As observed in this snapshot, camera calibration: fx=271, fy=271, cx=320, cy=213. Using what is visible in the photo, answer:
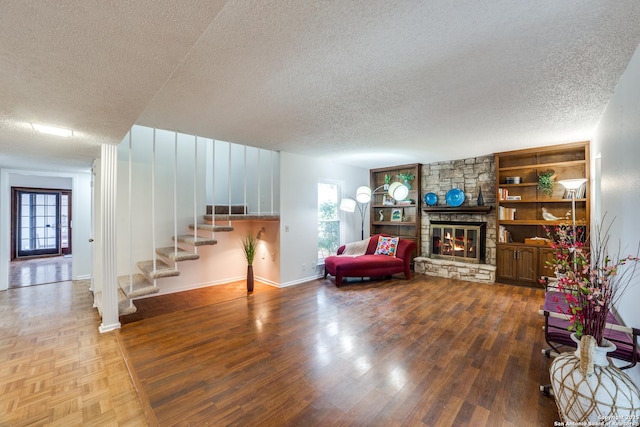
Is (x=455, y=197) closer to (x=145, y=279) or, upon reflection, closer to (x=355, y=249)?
(x=355, y=249)

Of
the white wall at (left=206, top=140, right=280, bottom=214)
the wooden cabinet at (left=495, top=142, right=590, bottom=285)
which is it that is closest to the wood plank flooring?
the wooden cabinet at (left=495, top=142, right=590, bottom=285)

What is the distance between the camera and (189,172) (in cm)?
486

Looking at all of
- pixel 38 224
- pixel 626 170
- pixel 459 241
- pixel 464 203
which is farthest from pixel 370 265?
pixel 38 224

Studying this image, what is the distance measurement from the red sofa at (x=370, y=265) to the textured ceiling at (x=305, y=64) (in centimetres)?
261

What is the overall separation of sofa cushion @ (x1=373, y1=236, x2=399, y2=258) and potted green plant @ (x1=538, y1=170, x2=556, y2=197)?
8.67 ft

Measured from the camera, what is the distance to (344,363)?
240cm

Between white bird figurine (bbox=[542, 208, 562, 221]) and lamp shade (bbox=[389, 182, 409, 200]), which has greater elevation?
lamp shade (bbox=[389, 182, 409, 200])

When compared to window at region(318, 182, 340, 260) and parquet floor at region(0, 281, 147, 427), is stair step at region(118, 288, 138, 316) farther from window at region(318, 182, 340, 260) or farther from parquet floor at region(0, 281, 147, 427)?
window at region(318, 182, 340, 260)

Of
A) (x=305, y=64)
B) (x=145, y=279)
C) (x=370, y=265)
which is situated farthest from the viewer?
(x=370, y=265)

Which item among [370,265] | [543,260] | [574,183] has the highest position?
[574,183]

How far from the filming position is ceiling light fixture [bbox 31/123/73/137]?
2488 mm

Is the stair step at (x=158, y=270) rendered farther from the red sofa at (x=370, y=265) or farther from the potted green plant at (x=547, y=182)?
the potted green plant at (x=547, y=182)

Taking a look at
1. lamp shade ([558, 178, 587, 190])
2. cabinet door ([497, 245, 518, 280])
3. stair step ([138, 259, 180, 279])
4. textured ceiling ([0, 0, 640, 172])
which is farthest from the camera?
cabinet door ([497, 245, 518, 280])

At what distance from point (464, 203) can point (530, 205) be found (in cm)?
108
